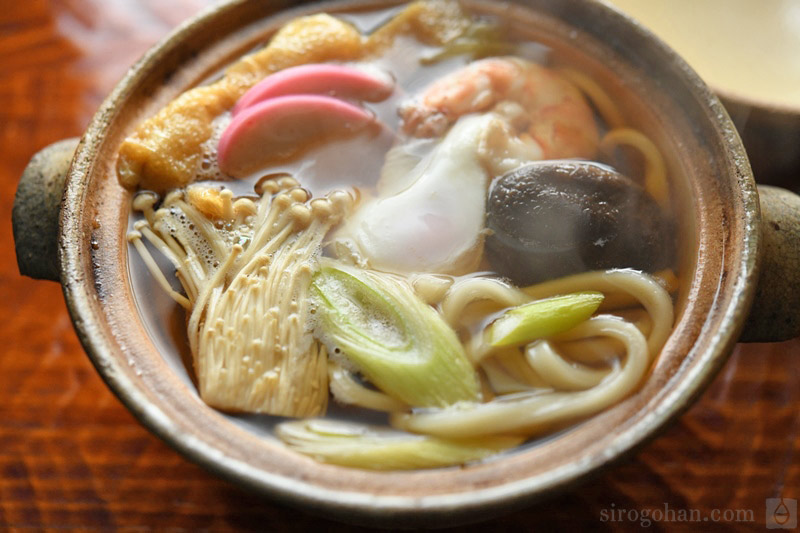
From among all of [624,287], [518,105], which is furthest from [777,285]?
[518,105]

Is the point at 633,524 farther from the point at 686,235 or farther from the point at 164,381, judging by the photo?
the point at 164,381

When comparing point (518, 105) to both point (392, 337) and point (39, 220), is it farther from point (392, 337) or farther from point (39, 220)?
point (39, 220)

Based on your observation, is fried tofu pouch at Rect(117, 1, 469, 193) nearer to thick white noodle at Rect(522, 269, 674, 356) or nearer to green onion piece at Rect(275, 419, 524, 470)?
green onion piece at Rect(275, 419, 524, 470)

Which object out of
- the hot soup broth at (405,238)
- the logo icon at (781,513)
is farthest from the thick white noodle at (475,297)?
the logo icon at (781,513)

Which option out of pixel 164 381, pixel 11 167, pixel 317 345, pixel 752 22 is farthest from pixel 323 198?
pixel 752 22

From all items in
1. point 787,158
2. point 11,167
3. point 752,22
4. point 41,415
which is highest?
point 752,22

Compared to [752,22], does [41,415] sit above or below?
below

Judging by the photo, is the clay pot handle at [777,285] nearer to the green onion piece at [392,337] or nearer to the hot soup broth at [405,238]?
the hot soup broth at [405,238]
